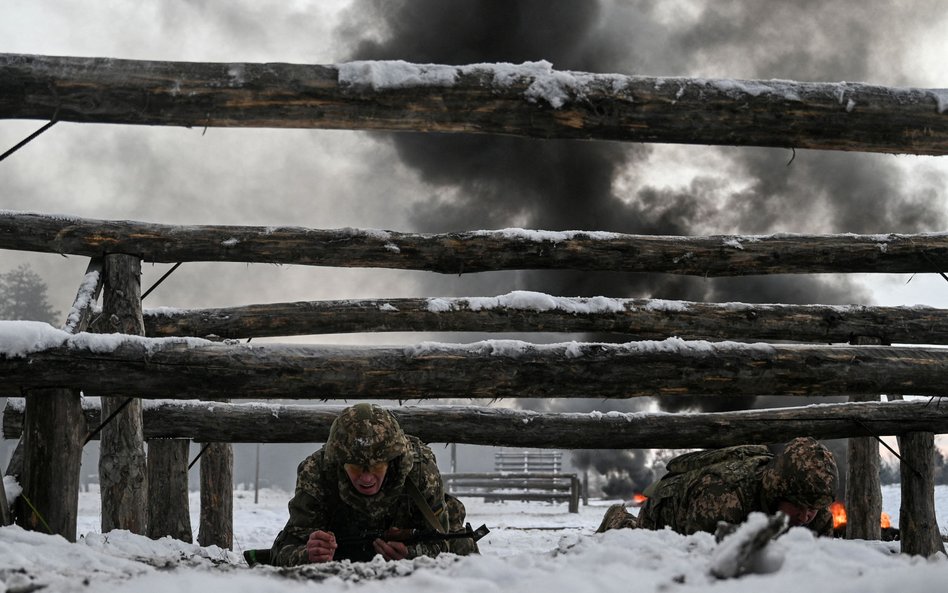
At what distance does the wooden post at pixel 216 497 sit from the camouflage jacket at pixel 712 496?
4.41 m

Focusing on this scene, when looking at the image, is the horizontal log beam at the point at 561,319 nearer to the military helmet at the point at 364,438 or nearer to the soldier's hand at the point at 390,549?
the military helmet at the point at 364,438

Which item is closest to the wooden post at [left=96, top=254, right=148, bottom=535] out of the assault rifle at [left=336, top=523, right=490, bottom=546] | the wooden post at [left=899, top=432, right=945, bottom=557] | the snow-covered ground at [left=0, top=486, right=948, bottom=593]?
the assault rifle at [left=336, top=523, right=490, bottom=546]

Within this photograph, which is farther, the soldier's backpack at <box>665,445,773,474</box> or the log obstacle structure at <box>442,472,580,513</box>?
the log obstacle structure at <box>442,472,580,513</box>

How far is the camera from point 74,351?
3227mm

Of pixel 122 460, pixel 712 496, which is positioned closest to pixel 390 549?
pixel 712 496

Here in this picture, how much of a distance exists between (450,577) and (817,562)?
92cm

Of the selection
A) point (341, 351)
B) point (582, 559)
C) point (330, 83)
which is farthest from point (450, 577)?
point (330, 83)

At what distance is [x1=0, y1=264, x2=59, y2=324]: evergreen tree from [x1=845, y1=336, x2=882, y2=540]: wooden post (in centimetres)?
4238

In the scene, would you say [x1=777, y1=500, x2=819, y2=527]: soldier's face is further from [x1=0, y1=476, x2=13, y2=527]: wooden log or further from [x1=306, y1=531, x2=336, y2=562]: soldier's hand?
[x1=0, y1=476, x2=13, y2=527]: wooden log

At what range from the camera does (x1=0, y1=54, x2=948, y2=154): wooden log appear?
3.63 m

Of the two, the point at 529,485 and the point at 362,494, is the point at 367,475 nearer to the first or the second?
the point at 362,494

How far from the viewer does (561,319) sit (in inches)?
262

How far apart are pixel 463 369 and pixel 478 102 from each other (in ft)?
4.25

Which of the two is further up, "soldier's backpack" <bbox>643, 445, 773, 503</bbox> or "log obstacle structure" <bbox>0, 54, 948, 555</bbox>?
"log obstacle structure" <bbox>0, 54, 948, 555</bbox>
